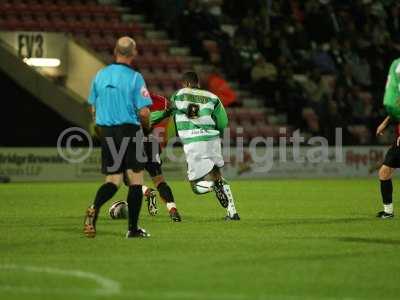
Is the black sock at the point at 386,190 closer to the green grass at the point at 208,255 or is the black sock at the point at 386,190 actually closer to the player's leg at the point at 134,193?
the green grass at the point at 208,255

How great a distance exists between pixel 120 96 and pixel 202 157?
10.2ft

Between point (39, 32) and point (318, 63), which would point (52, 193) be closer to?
point (39, 32)

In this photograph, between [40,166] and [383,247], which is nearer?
[383,247]

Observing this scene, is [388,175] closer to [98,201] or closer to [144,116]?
[144,116]

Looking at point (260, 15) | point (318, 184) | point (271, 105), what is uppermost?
point (260, 15)

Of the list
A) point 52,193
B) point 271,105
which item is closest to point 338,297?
point 52,193

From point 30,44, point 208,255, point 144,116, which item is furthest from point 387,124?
point 30,44

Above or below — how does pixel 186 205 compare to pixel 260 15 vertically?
below

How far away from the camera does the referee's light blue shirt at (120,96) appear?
1112 centimetres

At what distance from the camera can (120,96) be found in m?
11.1

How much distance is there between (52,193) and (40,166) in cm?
564

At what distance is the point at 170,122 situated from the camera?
14.4m

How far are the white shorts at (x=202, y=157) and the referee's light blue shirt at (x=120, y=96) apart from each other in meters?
2.86

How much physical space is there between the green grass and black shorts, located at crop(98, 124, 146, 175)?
79 centimetres
